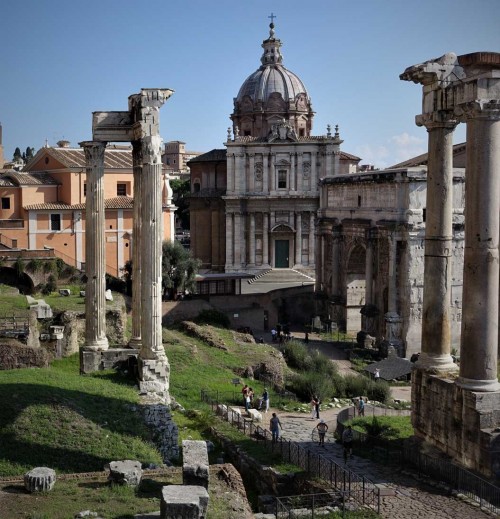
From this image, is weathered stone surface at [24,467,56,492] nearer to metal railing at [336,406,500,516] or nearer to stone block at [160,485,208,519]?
stone block at [160,485,208,519]

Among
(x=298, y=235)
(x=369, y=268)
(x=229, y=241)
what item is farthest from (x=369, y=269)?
(x=229, y=241)

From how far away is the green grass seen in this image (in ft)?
43.0

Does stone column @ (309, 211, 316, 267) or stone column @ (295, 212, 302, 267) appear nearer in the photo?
stone column @ (295, 212, 302, 267)

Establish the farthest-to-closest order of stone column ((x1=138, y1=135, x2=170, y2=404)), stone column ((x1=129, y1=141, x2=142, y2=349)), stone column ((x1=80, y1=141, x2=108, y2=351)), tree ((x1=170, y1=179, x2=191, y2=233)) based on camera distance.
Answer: tree ((x1=170, y1=179, x2=191, y2=233)) → stone column ((x1=80, y1=141, x2=108, y2=351)) → stone column ((x1=129, y1=141, x2=142, y2=349)) → stone column ((x1=138, y1=135, x2=170, y2=404))

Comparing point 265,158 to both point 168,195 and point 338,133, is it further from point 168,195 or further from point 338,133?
point 168,195

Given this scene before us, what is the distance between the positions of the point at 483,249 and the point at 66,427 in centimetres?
785

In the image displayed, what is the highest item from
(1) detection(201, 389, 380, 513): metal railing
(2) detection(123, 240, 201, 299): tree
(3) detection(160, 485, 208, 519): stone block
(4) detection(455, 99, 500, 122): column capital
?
(4) detection(455, 99, 500, 122): column capital

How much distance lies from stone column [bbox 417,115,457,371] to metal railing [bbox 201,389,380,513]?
261cm

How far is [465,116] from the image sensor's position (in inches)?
544

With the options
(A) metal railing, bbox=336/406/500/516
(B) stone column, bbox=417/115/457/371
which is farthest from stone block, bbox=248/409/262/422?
(B) stone column, bbox=417/115/457/371

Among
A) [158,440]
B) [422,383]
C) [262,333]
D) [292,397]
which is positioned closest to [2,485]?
[158,440]

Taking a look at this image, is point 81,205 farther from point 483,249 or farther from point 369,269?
point 483,249

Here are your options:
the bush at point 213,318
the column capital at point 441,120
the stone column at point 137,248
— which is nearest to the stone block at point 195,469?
the stone column at point 137,248

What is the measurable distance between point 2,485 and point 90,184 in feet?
29.0
